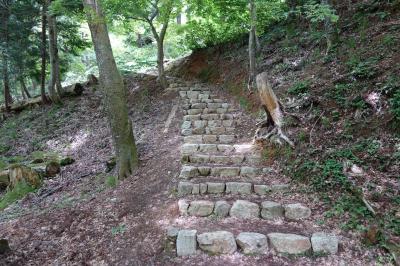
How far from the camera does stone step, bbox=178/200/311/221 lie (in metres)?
4.22

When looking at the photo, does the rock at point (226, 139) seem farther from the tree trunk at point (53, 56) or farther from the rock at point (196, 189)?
the tree trunk at point (53, 56)

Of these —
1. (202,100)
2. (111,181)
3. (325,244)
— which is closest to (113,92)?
(111,181)

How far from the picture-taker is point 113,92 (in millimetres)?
5906

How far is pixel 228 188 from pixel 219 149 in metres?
1.44

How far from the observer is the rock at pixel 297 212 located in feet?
13.7

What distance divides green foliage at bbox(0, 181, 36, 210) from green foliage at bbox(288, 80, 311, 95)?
237 inches

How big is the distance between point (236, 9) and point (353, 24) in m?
3.02

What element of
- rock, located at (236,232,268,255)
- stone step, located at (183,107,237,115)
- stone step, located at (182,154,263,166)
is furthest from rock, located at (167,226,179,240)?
stone step, located at (183,107,237,115)

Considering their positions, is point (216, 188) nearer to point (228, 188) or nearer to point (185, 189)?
point (228, 188)

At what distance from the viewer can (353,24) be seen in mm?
7391

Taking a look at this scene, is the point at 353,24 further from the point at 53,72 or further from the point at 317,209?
the point at 53,72

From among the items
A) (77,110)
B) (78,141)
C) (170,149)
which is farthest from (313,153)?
(77,110)

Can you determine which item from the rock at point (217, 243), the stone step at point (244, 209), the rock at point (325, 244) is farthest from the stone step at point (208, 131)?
the rock at point (325, 244)

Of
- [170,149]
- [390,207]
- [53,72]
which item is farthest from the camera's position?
[53,72]
